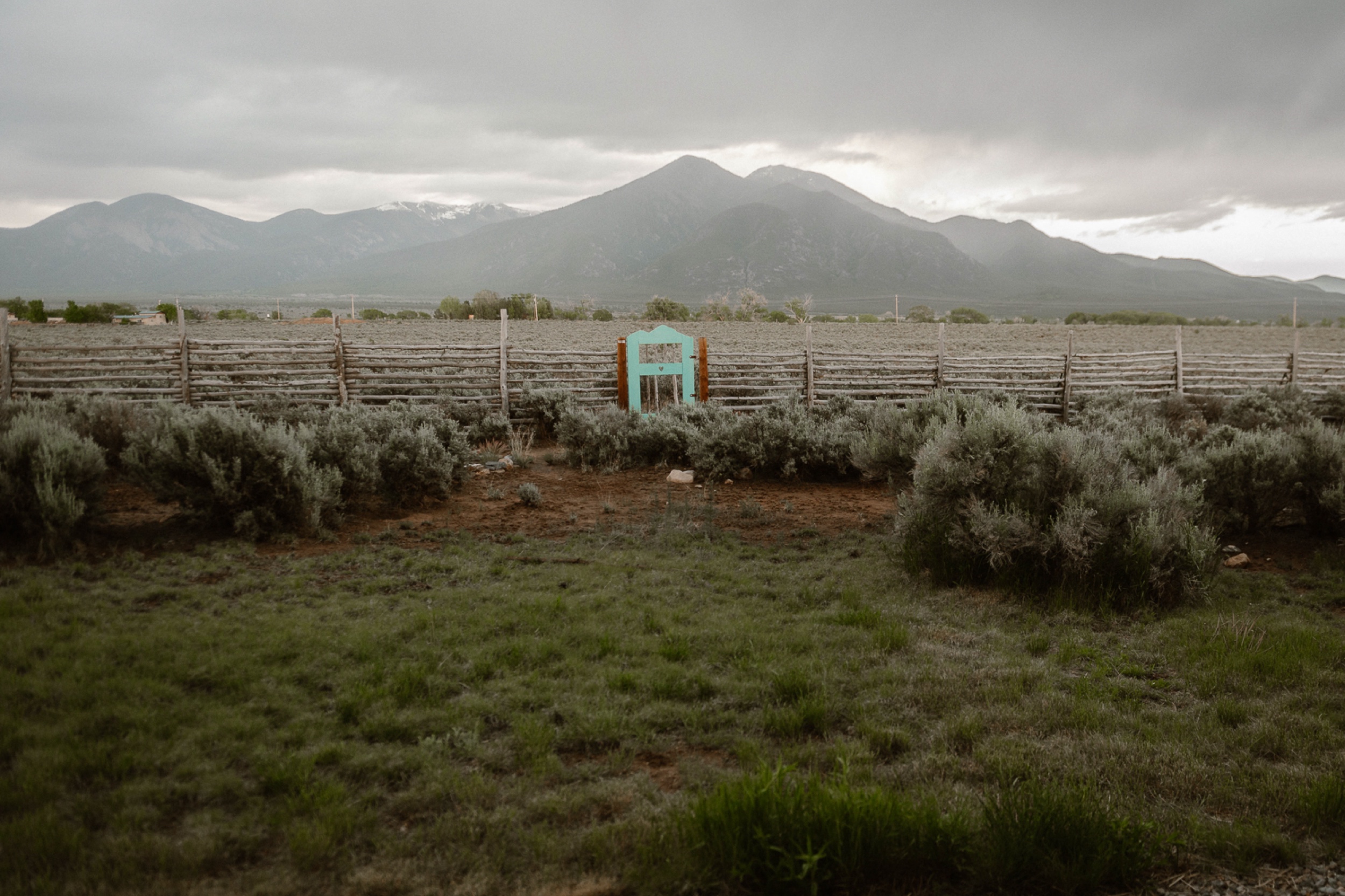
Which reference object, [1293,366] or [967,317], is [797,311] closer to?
[967,317]

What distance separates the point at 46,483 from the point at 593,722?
14.1ft

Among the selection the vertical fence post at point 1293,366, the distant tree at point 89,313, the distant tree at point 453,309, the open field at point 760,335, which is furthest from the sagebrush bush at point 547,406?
the distant tree at point 453,309

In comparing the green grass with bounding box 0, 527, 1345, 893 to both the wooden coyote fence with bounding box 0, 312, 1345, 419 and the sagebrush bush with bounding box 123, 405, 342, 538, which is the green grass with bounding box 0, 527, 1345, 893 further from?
the wooden coyote fence with bounding box 0, 312, 1345, 419

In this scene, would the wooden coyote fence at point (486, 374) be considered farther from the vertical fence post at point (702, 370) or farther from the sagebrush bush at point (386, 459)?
the sagebrush bush at point (386, 459)

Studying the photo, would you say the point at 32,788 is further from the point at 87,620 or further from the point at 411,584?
the point at 411,584

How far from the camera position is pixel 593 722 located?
300cm

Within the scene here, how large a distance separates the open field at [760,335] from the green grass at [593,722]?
20.6 metres

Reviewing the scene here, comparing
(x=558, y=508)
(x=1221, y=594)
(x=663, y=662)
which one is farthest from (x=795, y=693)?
(x=558, y=508)

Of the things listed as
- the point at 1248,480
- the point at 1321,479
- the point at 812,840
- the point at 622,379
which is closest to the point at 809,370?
the point at 622,379

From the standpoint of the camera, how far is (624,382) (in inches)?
497

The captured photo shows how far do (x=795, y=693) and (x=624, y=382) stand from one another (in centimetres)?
968

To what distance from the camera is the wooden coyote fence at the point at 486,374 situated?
39.5ft

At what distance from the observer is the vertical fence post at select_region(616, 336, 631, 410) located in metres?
12.4

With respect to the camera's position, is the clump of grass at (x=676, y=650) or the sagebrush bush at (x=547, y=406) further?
the sagebrush bush at (x=547, y=406)
